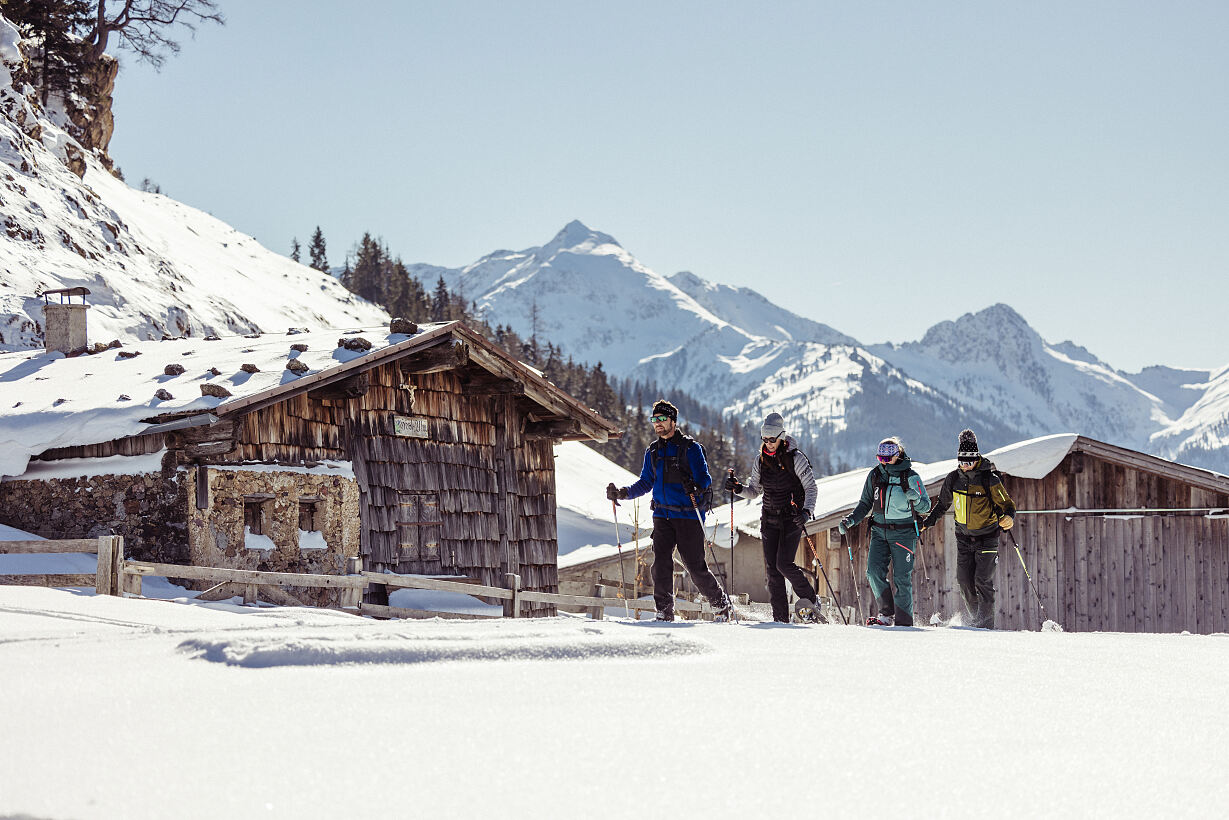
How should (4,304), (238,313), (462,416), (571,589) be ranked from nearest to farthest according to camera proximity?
(462,416), (4,304), (571,589), (238,313)

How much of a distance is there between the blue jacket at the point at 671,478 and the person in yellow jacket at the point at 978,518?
2.17 m

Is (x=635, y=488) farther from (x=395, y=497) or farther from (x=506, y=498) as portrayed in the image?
(x=506, y=498)

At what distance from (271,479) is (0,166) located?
1997cm

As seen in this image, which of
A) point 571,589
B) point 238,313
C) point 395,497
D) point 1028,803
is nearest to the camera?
point 1028,803

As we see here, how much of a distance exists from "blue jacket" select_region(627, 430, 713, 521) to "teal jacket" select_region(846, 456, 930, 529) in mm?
1343

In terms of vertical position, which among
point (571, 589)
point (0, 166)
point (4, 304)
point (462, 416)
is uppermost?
point (0, 166)

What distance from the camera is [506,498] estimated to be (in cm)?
1711

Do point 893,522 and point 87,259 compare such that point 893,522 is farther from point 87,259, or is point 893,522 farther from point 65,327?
point 87,259

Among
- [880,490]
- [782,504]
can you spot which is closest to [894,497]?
[880,490]

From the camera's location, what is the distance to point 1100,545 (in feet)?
60.3

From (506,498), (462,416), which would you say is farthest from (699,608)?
(462,416)

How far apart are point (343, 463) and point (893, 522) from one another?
7.31 meters

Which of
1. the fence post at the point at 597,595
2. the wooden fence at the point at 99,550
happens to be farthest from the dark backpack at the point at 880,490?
the wooden fence at the point at 99,550

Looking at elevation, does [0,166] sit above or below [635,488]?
above
